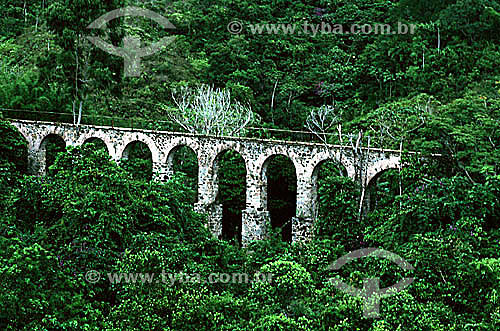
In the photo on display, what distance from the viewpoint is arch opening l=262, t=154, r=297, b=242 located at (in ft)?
95.7

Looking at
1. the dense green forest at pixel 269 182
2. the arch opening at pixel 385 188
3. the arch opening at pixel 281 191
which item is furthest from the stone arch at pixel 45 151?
the arch opening at pixel 385 188

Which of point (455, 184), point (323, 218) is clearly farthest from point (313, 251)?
point (455, 184)

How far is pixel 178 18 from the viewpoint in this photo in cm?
4572

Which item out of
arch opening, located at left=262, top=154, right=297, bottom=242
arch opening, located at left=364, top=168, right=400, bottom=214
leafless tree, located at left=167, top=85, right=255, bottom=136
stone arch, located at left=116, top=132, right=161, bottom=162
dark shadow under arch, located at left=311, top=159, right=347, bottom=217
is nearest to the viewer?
arch opening, located at left=364, top=168, right=400, bottom=214

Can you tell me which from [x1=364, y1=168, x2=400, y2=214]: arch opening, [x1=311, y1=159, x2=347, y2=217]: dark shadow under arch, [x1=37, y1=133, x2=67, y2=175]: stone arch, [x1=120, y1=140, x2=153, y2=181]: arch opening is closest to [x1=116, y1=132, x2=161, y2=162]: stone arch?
[x1=120, y1=140, x2=153, y2=181]: arch opening

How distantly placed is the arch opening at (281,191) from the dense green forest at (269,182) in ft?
0.21

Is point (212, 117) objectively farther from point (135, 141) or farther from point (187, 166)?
point (135, 141)

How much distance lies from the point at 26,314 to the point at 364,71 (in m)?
31.8

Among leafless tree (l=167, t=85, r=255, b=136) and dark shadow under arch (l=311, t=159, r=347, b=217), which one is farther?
leafless tree (l=167, t=85, r=255, b=136)

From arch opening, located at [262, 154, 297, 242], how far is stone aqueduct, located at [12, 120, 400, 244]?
2.92 metres

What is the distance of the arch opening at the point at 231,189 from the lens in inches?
1144

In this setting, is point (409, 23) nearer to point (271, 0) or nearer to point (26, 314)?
point (271, 0)

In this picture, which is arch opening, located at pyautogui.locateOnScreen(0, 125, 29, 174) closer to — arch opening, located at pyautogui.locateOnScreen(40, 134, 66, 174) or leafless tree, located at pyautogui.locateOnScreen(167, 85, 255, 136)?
arch opening, located at pyautogui.locateOnScreen(40, 134, 66, 174)

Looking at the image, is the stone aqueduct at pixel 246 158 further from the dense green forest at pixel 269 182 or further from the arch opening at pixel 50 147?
the dense green forest at pixel 269 182
